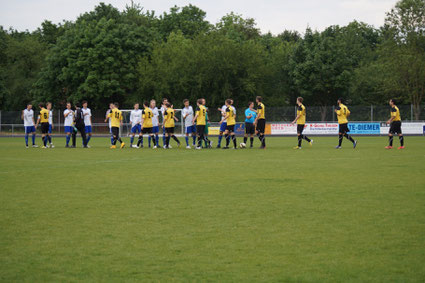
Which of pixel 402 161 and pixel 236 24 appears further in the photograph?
pixel 236 24

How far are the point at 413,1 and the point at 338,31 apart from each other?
16.4 metres

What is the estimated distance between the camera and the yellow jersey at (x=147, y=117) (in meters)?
25.0

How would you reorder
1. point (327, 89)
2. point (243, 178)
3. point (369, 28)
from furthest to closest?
point (369, 28) < point (327, 89) < point (243, 178)

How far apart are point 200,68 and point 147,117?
30.9 m

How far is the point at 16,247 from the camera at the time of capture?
19.9ft

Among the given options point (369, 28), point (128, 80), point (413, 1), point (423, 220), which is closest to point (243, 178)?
point (423, 220)

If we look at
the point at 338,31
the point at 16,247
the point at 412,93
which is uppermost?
the point at 338,31

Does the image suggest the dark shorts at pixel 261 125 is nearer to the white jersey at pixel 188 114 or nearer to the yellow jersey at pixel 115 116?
the white jersey at pixel 188 114

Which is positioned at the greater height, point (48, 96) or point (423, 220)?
point (48, 96)

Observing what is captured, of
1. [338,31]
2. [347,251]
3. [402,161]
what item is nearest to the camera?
[347,251]

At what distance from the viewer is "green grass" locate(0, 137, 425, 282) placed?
516 cm

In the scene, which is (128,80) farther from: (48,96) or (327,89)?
(327,89)

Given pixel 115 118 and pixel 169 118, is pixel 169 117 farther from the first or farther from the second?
pixel 115 118

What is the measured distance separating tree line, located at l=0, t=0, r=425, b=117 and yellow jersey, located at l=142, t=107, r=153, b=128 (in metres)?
29.4
